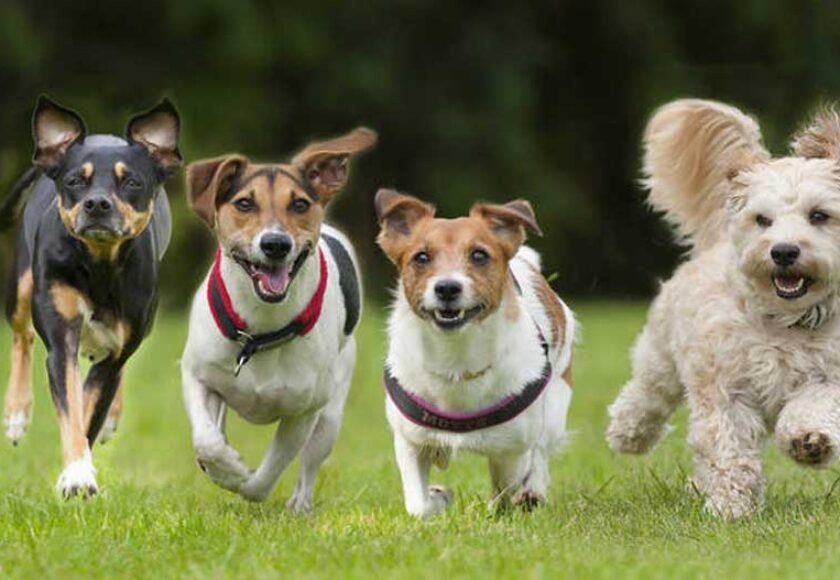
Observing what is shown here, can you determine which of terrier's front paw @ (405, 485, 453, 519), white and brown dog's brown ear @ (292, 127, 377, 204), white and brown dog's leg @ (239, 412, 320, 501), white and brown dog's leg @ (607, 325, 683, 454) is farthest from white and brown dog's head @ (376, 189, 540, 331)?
white and brown dog's leg @ (607, 325, 683, 454)

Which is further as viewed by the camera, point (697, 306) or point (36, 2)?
point (36, 2)

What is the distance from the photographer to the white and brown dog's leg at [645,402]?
29.4 feet

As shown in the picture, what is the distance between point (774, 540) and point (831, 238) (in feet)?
4.56

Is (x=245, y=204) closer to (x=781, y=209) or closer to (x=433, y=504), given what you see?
(x=433, y=504)

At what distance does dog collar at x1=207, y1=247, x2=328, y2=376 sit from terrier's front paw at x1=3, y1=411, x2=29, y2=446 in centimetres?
149

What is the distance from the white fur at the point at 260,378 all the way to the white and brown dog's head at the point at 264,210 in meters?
0.15

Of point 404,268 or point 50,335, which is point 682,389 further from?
point 50,335

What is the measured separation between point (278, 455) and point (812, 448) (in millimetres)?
2250

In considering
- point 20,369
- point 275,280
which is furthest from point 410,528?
point 20,369

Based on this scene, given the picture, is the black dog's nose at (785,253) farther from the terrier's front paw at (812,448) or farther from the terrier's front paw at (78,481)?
the terrier's front paw at (78,481)

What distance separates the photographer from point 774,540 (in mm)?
6922

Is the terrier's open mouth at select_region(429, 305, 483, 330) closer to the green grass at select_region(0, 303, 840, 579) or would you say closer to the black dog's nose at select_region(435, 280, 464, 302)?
the black dog's nose at select_region(435, 280, 464, 302)

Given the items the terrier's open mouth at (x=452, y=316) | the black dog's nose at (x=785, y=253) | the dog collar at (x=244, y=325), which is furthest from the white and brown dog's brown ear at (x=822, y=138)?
the dog collar at (x=244, y=325)

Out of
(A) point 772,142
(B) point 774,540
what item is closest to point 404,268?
(B) point 774,540
